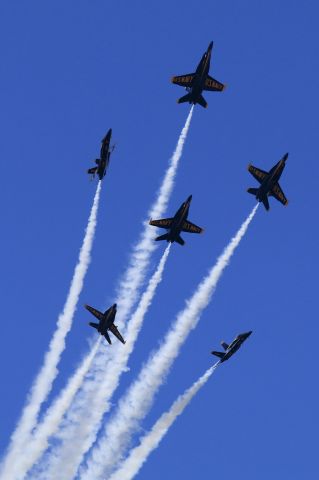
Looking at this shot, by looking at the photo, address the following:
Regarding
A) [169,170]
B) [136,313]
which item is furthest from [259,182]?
[136,313]

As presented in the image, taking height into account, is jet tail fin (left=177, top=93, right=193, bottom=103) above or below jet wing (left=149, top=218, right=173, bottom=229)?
above

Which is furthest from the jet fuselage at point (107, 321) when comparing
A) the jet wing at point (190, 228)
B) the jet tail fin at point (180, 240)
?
the jet wing at point (190, 228)

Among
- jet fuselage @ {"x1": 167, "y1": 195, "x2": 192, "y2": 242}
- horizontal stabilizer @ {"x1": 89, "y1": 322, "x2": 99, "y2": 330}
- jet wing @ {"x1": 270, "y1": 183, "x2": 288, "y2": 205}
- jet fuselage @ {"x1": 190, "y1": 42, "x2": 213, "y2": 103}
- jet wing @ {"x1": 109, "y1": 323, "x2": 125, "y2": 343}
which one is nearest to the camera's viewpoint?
jet fuselage @ {"x1": 167, "y1": 195, "x2": 192, "y2": 242}

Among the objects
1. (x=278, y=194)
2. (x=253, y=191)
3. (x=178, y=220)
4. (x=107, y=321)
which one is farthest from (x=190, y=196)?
(x=107, y=321)

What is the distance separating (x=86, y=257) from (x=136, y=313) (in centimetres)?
951

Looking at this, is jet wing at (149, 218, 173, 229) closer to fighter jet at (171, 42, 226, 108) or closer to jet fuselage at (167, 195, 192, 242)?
jet fuselage at (167, 195, 192, 242)

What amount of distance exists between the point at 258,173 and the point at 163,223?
13878 mm

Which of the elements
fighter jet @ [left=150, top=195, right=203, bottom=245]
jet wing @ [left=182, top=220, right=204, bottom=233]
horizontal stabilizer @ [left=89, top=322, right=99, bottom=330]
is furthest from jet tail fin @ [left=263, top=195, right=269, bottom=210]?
horizontal stabilizer @ [left=89, top=322, right=99, bottom=330]

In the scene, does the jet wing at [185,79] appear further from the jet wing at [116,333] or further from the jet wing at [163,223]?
the jet wing at [116,333]

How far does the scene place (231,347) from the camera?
3435 inches

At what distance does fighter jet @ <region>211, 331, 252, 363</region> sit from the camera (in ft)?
284

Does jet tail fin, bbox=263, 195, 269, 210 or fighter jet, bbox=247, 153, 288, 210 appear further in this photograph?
jet tail fin, bbox=263, 195, 269, 210

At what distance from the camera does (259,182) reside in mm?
91125

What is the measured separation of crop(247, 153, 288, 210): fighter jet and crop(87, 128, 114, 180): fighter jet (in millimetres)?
17975
